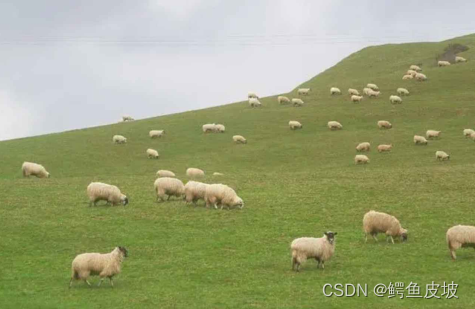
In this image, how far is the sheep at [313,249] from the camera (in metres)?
25.5

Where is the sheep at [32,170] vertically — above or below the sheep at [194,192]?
above

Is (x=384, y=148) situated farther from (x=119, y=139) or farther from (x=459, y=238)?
(x=459, y=238)

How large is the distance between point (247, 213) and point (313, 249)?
924 cm

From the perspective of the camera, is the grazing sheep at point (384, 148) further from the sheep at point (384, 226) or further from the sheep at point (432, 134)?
the sheep at point (384, 226)

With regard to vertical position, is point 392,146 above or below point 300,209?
above

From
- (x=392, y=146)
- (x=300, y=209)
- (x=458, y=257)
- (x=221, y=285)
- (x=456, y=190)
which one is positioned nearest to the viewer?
(x=221, y=285)

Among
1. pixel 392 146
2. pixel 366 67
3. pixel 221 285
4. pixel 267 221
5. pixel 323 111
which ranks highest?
pixel 366 67

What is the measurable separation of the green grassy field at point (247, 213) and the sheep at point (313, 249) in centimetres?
44

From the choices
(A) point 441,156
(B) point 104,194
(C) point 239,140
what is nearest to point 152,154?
(C) point 239,140

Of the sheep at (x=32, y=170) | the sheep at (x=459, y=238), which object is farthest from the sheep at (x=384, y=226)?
the sheep at (x=32, y=170)

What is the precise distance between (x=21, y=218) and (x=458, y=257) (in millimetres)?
18172

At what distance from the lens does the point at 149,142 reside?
65.3 m

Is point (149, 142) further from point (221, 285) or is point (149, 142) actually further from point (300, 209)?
point (221, 285)

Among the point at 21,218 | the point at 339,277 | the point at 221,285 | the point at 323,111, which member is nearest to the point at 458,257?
the point at 339,277
